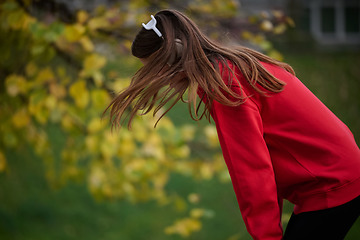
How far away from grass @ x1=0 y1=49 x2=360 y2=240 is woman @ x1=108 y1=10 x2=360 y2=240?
81.4 inches

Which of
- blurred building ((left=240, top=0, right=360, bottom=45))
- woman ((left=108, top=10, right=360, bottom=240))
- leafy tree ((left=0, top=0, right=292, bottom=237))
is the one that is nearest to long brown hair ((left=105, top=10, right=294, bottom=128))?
woman ((left=108, top=10, right=360, bottom=240))

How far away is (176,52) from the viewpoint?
1.60 m

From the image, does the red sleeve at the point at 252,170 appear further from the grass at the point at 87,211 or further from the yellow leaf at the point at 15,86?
the grass at the point at 87,211

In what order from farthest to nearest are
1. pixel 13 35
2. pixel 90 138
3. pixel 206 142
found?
pixel 206 142
pixel 13 35
pixel 90 138

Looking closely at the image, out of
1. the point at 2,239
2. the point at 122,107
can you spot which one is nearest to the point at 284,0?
the point at 2,239

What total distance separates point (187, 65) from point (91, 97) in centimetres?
130

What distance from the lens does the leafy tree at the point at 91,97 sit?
260 centimetres

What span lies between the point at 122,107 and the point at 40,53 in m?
1.28

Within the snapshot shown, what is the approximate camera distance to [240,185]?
4.90 ft

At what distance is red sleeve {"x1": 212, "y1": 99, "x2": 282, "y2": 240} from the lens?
1468mm

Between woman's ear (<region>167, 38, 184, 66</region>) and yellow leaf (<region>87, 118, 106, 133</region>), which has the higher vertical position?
woman's ear (<region>167, 38, 184, 66</region>)

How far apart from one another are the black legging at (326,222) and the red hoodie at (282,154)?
3 cm

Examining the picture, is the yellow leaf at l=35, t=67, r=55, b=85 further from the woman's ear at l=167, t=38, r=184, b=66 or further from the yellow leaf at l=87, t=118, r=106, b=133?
the woman's ear at l=167, t=38, r=184, b=66

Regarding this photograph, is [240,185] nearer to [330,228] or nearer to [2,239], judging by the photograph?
[330,228]
